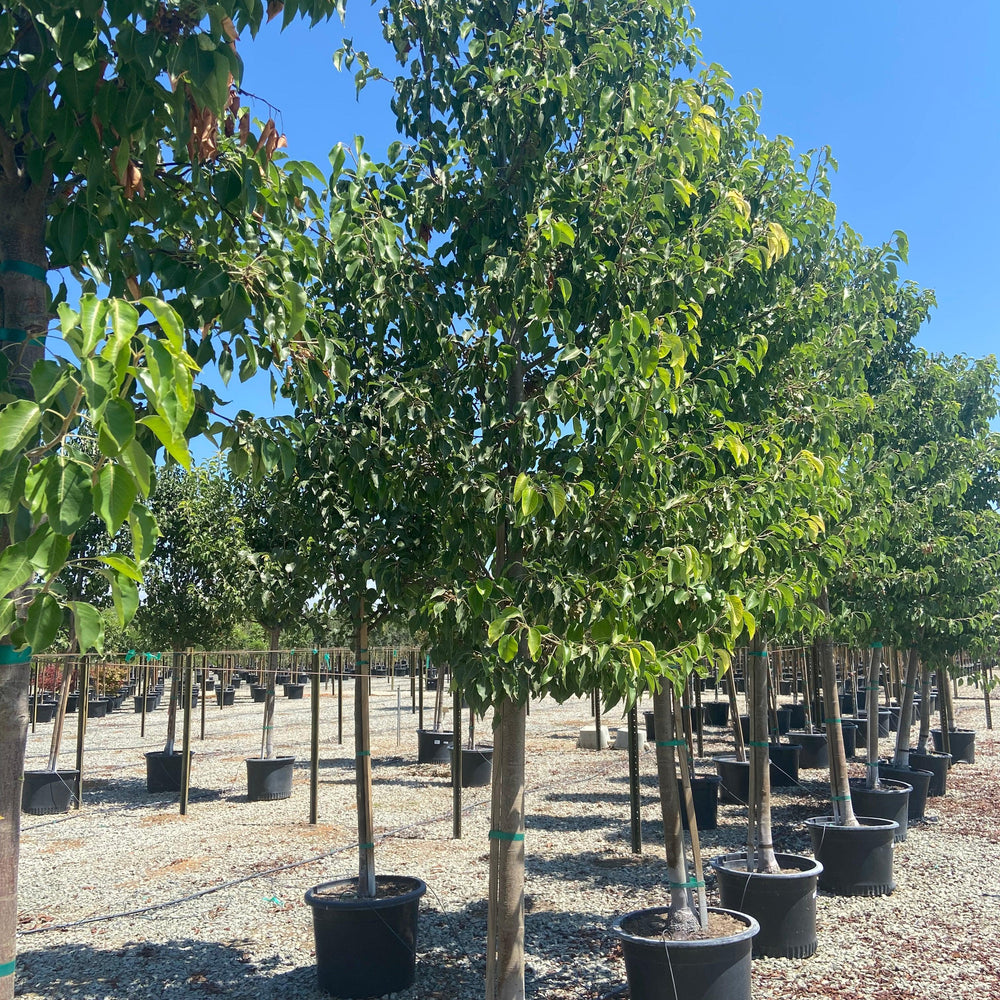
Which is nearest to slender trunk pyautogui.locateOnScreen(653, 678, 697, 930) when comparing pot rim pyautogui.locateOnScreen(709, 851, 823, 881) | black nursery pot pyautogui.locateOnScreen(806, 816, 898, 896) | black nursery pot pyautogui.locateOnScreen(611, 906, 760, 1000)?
black nursery pot pyautogui.locateOnScreen(611, 906, 760, 1000)

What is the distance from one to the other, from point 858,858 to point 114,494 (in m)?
7.59

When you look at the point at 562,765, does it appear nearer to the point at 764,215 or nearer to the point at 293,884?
the point at 293,884

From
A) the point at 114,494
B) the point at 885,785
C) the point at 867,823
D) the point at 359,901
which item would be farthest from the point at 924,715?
the point at 114,494

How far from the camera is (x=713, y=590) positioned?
4.17 meters

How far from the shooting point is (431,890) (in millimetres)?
7582

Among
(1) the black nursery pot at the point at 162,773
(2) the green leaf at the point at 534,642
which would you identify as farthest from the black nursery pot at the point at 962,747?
(2) the green leaf at the point at 534,642

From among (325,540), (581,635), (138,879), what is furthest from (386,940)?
(138,879)

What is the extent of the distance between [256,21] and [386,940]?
4.97 metres

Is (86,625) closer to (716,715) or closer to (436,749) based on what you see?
(436,749)

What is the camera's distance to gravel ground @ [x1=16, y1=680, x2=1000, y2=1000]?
18.6 ft

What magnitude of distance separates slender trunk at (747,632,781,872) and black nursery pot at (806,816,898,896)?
102 cm

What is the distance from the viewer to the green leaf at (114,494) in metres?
1.50

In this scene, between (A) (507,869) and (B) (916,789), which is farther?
(B) (916,789)

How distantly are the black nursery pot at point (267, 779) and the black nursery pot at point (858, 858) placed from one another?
7508 mm
